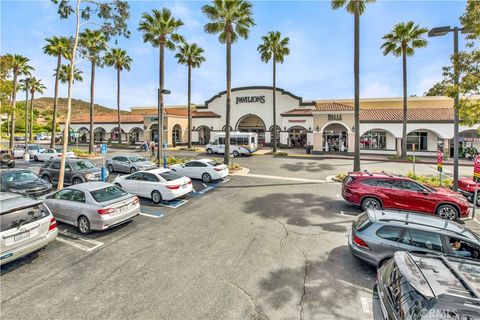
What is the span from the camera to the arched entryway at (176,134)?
134ft

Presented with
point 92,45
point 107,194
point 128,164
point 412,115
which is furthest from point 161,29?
point 412,115

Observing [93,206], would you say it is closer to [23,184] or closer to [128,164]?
[23,184]

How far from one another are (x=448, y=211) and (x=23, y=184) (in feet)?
61.5

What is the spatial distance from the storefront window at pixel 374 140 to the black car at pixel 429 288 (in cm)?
3187

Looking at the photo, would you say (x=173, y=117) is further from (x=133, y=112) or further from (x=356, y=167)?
(x=356, y=167)

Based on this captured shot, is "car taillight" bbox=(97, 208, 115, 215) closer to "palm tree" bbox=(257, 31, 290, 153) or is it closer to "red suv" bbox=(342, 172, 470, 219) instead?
"red suv" bbox=(342, 172, 470, 219)

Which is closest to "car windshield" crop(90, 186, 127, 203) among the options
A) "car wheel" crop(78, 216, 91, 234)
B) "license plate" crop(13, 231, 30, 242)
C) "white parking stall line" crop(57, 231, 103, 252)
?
"car wheel" crop(78, 216, 91, 234)

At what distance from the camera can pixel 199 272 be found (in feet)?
19.5

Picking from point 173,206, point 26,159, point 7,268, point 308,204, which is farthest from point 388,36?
point 26,159

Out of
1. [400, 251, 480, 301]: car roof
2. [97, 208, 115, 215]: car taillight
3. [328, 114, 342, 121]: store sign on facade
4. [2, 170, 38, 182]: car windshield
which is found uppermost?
[328, 114, 342, 121]: store sign on facade

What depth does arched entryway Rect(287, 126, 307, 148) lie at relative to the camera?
128ft

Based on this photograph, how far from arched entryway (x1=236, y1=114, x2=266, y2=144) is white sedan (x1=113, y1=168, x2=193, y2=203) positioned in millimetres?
30245

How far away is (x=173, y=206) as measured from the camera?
1129 centimetres

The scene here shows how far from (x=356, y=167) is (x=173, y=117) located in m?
30.2
